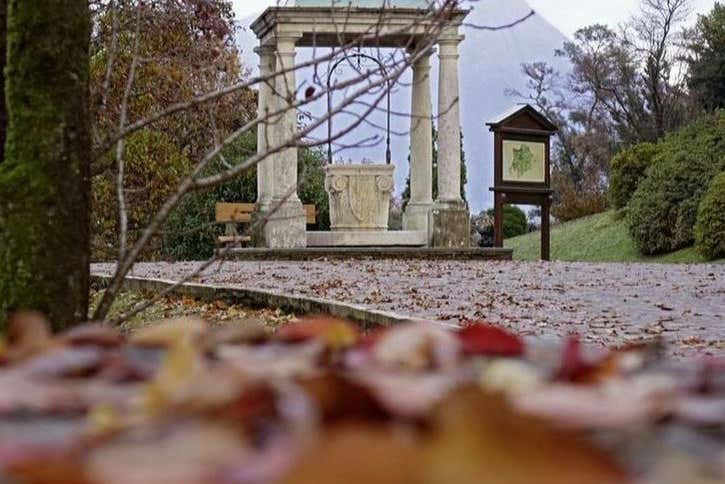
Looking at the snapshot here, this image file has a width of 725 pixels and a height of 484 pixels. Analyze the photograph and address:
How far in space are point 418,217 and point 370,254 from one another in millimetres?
2921

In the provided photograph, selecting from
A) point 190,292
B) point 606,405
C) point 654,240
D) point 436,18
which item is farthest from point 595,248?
point 606,405

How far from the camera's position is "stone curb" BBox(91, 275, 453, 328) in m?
7.81

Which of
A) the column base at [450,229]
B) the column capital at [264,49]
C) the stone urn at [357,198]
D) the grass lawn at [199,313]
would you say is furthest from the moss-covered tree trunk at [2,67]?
the column capital at [264,49]

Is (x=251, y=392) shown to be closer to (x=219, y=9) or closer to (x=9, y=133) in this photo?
(x=9, y=133)

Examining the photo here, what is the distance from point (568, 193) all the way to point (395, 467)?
125 feet

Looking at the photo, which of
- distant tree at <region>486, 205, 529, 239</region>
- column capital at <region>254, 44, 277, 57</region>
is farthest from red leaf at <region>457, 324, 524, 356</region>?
distant tree at <region>486, 205, 529, 239</region>

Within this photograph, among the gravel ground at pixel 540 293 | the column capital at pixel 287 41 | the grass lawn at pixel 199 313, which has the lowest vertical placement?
the grass lawn at pixel 199 313

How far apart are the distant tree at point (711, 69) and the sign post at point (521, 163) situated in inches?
568

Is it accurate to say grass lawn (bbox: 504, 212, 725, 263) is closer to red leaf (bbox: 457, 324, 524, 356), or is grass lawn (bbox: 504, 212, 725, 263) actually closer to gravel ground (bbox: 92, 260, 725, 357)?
gravel ground (bbox: 92, 260, 725, 357)

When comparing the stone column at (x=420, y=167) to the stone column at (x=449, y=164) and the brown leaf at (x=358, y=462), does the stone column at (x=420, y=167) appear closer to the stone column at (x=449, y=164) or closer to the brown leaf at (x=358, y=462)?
the stone column at (x=449, y=164)

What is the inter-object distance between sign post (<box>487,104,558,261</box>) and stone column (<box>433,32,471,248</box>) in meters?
0.80

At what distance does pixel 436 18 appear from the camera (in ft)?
10.8

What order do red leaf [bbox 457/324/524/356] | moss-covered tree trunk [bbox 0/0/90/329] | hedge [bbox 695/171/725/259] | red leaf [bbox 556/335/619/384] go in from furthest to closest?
hedge [bbox 695/171/725/259] < moss-covered tree trunk [bbox 0/0/90/329] < red leaf [bbox 457/324/524/356] < red leaf [bbox 556/335/619/384]

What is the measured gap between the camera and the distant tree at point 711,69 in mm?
36250
